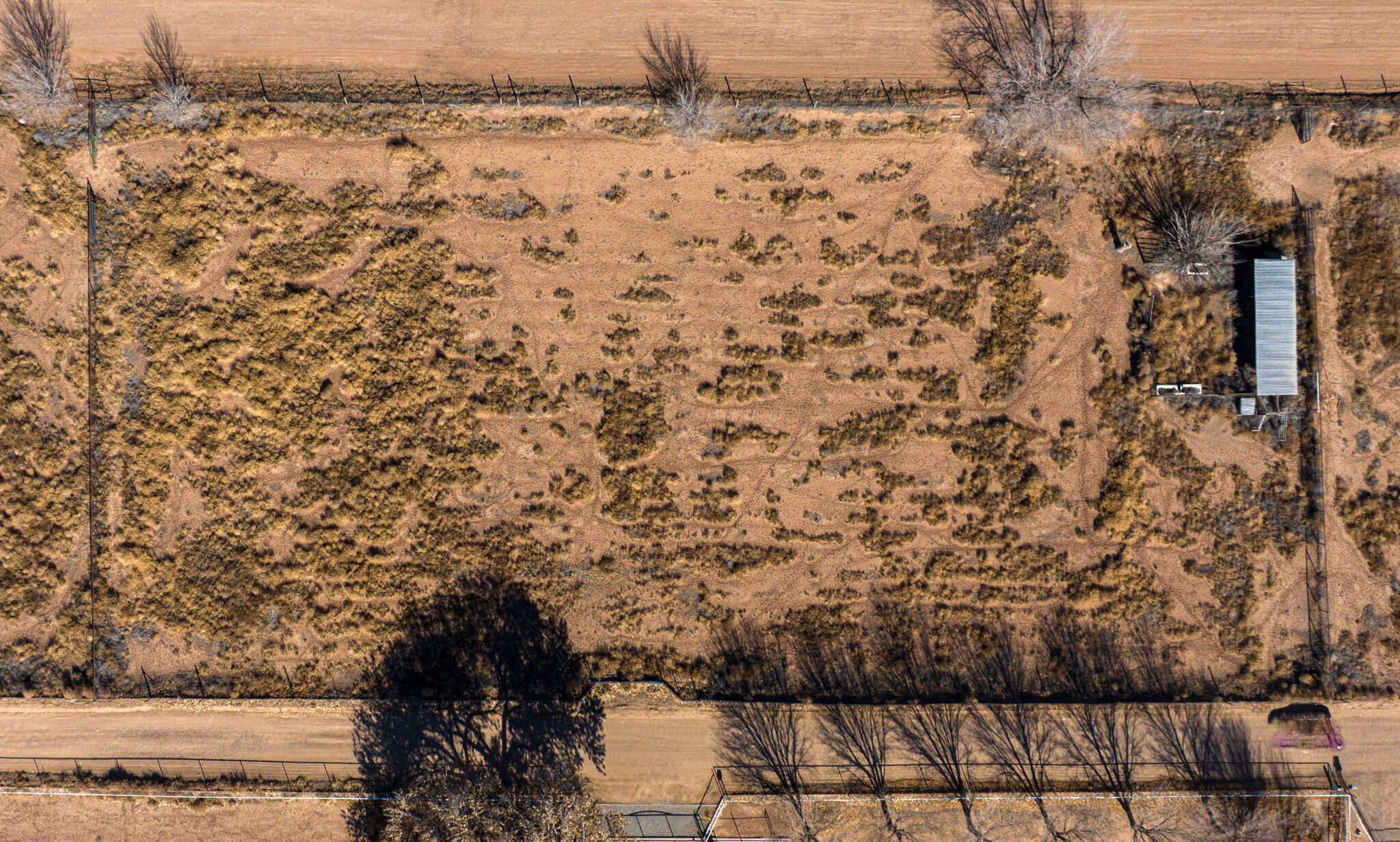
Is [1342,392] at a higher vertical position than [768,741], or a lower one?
higher

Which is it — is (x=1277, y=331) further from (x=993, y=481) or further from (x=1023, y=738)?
(x=1023, y=738)

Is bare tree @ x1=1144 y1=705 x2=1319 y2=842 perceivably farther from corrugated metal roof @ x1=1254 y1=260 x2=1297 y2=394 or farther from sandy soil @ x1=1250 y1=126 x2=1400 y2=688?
corrugated metal roof @ x1=1254 y1=260 x2=1297 y2=394

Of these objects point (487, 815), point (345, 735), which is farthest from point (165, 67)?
point (487, 815)

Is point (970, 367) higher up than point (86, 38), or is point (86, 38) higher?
point (86, 38)

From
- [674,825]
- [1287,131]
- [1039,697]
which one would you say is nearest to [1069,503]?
[1039,697]

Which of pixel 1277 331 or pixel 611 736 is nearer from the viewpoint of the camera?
pixel 1277 331

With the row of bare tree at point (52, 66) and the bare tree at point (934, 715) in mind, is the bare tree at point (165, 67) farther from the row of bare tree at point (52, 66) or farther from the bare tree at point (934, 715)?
the bare tree at point (934, 715)

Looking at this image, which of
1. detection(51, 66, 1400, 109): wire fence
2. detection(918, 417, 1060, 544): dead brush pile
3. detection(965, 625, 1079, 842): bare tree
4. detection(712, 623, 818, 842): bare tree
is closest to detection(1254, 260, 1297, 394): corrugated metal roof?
detection(51, 66, 1400, 109): wire fence

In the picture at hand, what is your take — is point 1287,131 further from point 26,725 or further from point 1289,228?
point 26,725
